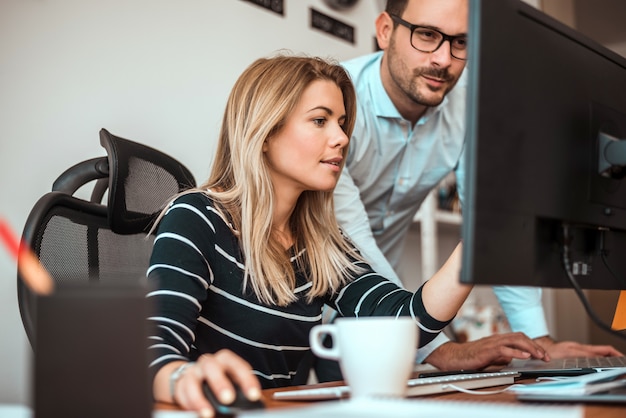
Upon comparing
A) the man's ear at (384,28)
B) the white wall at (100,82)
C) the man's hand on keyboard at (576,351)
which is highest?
the man's ear at (384,28)

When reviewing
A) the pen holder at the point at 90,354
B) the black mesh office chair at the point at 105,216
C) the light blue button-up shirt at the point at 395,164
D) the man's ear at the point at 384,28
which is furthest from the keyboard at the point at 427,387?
the man's ear at the point at 384,28

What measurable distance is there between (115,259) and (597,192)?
82 centimetres

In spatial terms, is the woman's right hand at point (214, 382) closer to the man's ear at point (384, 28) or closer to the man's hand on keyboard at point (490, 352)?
the man's hand on keyboard at point (490, 352)

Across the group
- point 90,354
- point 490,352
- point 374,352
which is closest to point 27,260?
point 90,354

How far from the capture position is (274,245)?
1.36 m

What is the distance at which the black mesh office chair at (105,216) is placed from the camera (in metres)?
1.11

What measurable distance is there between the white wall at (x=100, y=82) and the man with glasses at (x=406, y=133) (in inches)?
17.3

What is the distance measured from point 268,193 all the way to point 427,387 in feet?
2.15

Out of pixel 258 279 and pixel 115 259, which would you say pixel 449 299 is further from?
pixel 115 259

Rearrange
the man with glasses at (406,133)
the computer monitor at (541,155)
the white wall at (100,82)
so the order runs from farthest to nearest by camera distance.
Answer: the man with glasses at (406,133)
the white wall at (100,82)
the computer monitor at (541,155)

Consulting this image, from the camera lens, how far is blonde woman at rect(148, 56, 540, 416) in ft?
3.62

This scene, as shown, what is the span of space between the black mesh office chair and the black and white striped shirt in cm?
8

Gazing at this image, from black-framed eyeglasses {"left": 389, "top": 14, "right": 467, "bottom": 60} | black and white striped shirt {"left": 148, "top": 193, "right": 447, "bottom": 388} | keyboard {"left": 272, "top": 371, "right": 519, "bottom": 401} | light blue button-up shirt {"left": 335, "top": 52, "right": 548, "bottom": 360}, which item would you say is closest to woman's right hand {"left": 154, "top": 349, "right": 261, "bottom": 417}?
keyboard {"left": 272, "top": 371, "right": 519, "bottom": 401}

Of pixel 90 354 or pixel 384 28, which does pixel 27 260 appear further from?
pixel 384 28
